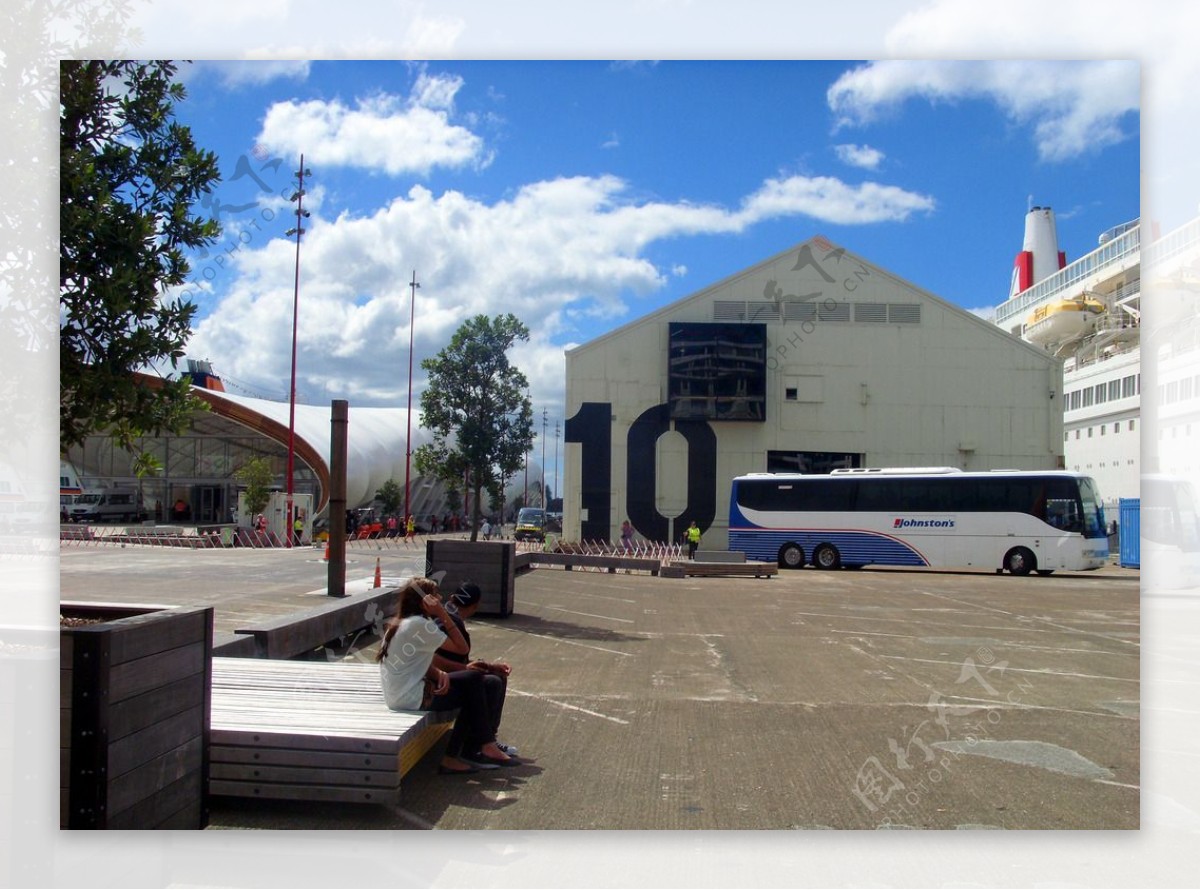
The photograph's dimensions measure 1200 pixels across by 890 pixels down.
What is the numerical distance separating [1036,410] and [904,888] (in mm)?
39605

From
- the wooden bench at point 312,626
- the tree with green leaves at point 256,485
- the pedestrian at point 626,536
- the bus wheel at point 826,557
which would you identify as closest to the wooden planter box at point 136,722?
the wooden bench at point 312,626

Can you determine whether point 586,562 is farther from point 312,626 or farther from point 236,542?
point 236,542

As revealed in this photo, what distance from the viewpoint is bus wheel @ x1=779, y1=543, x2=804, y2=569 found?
31.9 m

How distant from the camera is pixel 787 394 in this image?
41.4 meters

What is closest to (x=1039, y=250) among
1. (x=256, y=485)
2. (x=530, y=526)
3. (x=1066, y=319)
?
(x=1066, y=319)

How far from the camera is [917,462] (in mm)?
40781

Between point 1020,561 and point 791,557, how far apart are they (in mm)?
6797

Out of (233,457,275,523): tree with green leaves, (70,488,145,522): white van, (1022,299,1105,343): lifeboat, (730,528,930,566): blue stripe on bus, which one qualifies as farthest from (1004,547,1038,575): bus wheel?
(70,488,145,522): white van

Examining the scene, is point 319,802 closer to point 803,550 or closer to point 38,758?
point 38,758

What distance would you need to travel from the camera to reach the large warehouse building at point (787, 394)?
4066 centimetres

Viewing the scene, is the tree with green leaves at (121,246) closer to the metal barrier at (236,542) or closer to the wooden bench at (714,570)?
the wooden bench at (714,570)

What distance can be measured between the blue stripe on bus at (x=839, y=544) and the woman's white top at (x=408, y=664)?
26.3m

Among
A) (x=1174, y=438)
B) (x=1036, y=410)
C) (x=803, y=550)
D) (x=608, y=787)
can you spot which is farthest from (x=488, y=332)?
(x=1036, y=410)

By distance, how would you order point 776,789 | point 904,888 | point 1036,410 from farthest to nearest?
point 1036,410 < point 776,789 < point 904,888
